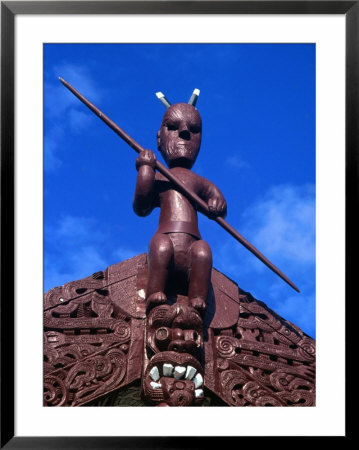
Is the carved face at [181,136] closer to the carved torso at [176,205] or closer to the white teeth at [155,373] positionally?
the carved torso at [176,205]

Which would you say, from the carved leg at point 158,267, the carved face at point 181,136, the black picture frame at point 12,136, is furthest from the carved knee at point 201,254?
the black picture frame at point 12,136

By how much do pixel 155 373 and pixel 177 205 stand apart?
1656mm

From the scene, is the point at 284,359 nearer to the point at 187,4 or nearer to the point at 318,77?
the point at 318,77

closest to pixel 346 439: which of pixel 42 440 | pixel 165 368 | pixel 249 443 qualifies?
pixel 249 443

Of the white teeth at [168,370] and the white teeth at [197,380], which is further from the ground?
the white teeth at [168,370]

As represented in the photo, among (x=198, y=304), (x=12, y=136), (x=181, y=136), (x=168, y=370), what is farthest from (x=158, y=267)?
(x=12, y=136)

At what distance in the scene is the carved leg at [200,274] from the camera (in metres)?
9.65

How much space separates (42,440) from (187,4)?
11.4ft

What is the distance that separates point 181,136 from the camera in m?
10.5

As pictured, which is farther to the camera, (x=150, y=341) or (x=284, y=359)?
(x=284, y=359)

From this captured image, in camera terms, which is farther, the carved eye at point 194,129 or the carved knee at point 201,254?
the carved eye at point 194,129

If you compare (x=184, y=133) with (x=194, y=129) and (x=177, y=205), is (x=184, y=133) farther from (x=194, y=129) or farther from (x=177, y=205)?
(x=177, y=205)

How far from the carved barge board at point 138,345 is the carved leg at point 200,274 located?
46cm

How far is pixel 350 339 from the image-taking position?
341 inches
